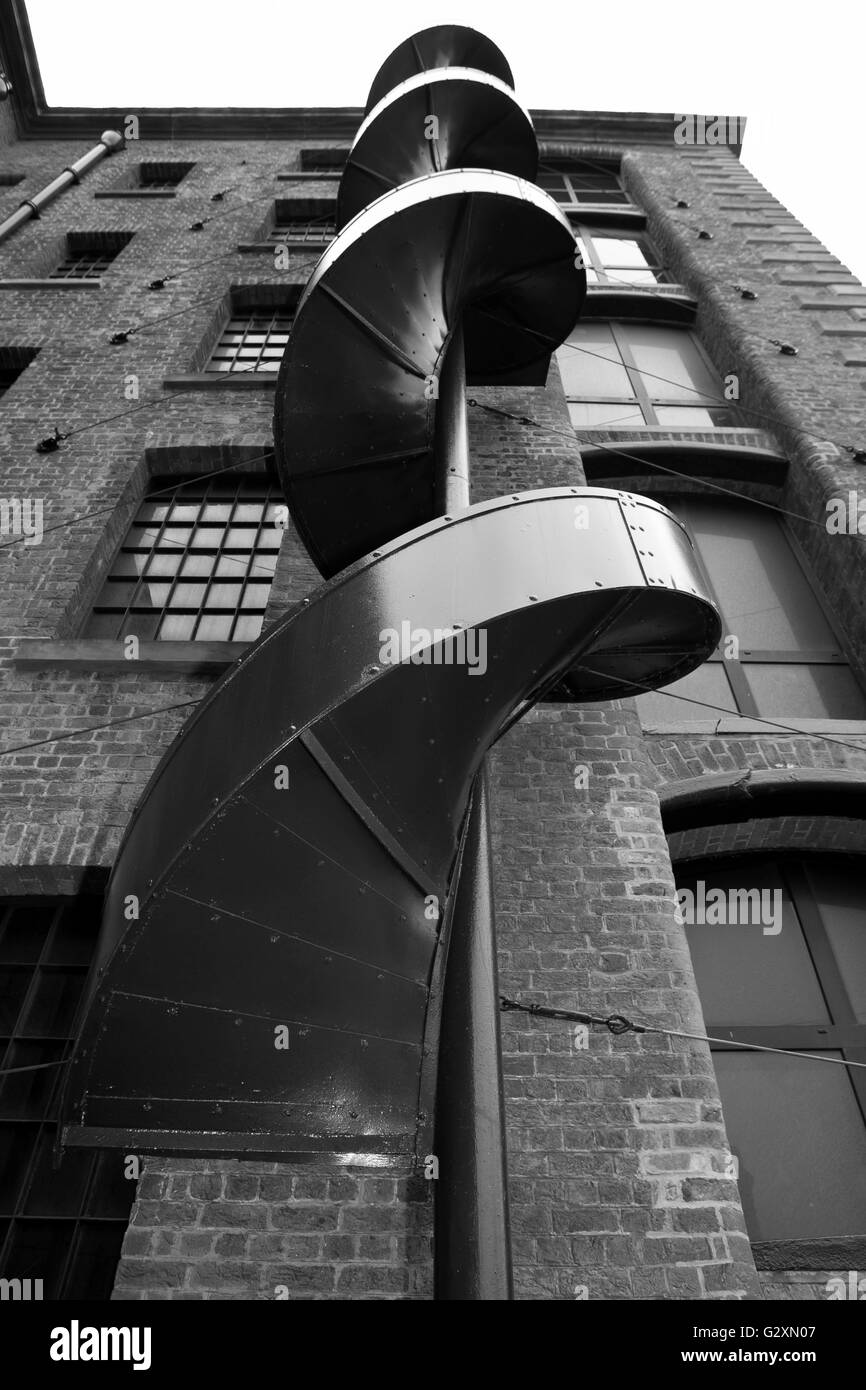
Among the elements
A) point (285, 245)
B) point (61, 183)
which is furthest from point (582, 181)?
point (61, 183)

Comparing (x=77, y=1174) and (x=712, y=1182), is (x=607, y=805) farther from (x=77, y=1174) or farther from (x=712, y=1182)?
(x=77, y=1174)

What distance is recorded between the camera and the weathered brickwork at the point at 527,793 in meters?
2.92

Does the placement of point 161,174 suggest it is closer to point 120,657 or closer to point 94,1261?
point 120,657

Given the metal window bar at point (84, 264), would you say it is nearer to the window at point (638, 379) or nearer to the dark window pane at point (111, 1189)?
the window at point (638, 379)

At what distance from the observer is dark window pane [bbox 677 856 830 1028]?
431 centimetres

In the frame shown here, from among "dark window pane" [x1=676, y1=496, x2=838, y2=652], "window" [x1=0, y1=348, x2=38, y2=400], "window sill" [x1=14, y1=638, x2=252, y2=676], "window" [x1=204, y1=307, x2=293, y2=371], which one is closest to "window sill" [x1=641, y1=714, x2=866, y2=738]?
"dark window pane" [x1=676, y1=496, x2=838, y2=652]

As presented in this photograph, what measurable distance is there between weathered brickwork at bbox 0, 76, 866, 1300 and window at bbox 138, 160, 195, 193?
20.5ft

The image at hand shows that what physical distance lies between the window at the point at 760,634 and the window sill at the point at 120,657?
2812 mm

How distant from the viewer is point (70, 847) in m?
4.07

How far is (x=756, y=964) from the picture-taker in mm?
4492

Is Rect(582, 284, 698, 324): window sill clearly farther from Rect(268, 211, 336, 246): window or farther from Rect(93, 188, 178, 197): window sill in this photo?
Rect(93, 188, 178, 197): window sill

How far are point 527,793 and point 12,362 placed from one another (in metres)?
7.46
